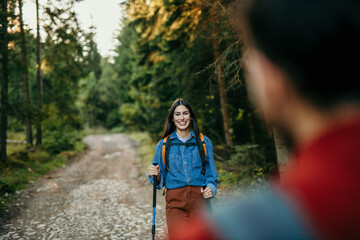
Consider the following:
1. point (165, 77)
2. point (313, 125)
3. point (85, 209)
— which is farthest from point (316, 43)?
point (165, 77)

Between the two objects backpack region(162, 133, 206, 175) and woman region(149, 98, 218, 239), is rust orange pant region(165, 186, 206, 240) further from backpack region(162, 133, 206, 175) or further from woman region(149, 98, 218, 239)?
backpack region(162, 133, 206, 175)

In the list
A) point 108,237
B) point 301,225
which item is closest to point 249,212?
point 301,225

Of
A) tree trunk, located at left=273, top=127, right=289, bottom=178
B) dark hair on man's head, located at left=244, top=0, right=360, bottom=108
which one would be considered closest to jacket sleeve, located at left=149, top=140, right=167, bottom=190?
dark hair on man's head, located at left=244, top=0, right=360, bottom=108

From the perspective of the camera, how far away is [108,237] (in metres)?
5.51

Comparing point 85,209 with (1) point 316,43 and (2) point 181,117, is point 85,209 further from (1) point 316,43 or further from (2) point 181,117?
(1) point 316,43

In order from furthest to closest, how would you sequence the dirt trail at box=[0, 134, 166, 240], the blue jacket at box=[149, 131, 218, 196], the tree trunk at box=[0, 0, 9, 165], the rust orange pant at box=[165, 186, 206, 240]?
the tree trunk at box=[0, 0, 9, 165] → the dirt trail at box=[0, 134, 166, 240] → the blue jacket at box=[149, 131, 218, 196] → the rust orange pant at box=[165, 186, 206, 240]

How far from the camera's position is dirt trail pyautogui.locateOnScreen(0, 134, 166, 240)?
228 inches

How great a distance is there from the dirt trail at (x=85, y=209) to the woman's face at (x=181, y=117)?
9.90 feet

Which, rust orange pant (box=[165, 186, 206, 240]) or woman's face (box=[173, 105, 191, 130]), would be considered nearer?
rust orange pant (box=[165, 186, 206, 240])

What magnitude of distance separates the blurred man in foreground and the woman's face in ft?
10.0

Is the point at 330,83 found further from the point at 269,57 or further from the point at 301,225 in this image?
the point at 301,225

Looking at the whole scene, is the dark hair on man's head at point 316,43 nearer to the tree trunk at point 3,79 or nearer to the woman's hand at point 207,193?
the woman's hand at point 207,193

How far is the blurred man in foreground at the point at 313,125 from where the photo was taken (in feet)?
2.15

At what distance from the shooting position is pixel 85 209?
7.25 metres
